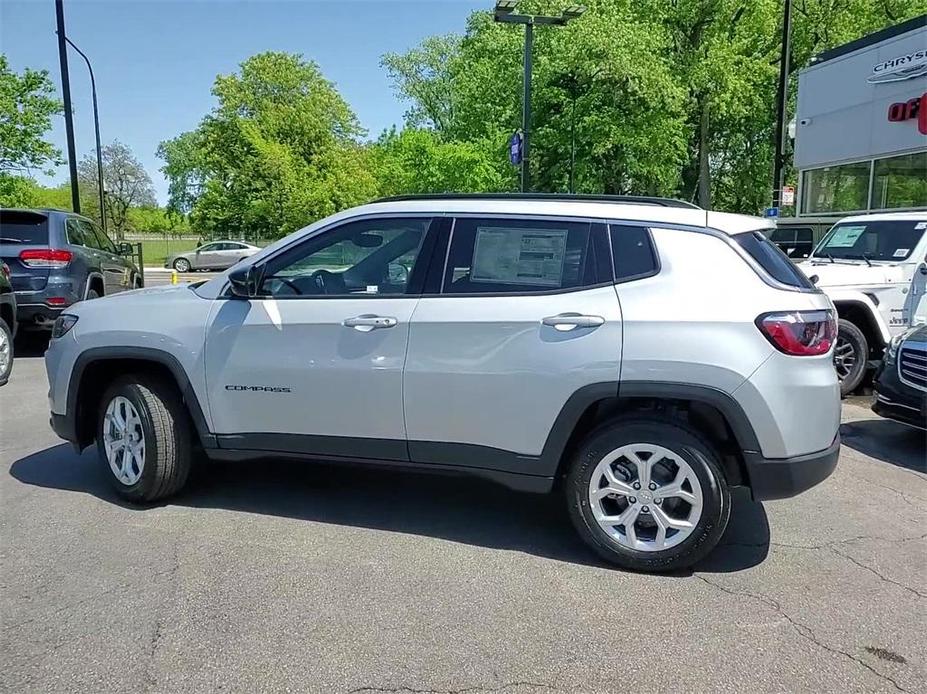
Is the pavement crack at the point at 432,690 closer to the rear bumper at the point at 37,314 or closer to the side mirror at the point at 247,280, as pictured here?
the side mirror at the point at 247,280

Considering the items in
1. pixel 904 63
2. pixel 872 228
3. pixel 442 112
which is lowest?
pixel 872 228

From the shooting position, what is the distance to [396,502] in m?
4.39

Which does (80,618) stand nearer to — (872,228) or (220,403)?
(220,403)

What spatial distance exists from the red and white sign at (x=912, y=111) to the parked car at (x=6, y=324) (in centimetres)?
1565

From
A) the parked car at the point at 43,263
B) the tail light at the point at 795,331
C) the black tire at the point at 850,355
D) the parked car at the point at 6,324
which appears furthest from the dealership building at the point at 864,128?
the parked car at the point at 6,324

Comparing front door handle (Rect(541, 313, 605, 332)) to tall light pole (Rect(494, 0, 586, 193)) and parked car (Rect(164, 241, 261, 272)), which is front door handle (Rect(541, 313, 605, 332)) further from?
parked car (Rect(164, 241, 261, 272))

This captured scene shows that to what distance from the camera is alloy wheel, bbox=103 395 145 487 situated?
13.8ft

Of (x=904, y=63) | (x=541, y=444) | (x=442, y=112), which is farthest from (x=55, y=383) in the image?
(x=442, y=112)

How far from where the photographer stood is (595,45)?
71.8ft

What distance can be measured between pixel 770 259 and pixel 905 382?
2.84 meters

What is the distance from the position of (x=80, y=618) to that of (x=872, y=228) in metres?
8.63

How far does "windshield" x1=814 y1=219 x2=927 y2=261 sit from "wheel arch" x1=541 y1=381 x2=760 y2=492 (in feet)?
18.6

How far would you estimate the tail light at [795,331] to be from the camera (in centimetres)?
327

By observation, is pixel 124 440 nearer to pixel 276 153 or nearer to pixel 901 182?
pixel 901 182
